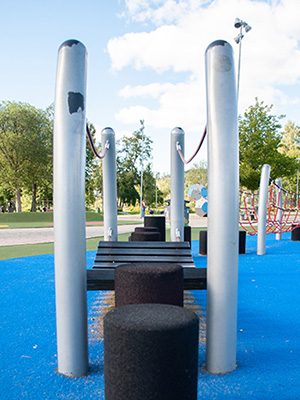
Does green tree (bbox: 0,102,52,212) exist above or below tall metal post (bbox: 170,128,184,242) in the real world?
above

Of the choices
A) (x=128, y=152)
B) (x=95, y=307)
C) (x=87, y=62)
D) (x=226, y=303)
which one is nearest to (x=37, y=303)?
(x=95, y=307)

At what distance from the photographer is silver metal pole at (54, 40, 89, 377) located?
2646 millimetres

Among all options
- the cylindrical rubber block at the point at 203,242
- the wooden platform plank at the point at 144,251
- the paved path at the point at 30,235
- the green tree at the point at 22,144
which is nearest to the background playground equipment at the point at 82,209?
the wooden platform plank at the point at 144,251

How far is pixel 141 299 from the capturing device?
2619 mm

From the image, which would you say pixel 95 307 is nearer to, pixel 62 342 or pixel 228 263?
pixel 62 342

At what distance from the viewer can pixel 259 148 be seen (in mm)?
28672

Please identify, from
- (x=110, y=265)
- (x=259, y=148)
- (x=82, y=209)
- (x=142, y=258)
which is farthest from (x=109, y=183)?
(x=259, y=148)

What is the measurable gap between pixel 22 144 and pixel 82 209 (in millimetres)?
38793

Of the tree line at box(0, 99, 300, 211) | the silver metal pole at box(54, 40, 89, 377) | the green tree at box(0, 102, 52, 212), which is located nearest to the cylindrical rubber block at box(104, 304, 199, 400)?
the silver metal pole at box(54, 40, 89, 377)

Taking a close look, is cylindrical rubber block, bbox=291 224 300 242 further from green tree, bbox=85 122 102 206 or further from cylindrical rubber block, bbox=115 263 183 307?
green tree, bbox=85 122 102 206

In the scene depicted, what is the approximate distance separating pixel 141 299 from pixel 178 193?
394 centimetres

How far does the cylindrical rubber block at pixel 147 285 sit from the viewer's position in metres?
2.62

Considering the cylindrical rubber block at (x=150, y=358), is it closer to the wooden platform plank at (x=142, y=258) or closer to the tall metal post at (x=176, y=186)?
the wooden platform plank at (x=142, y=258)

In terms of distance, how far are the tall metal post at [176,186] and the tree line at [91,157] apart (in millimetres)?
23291
